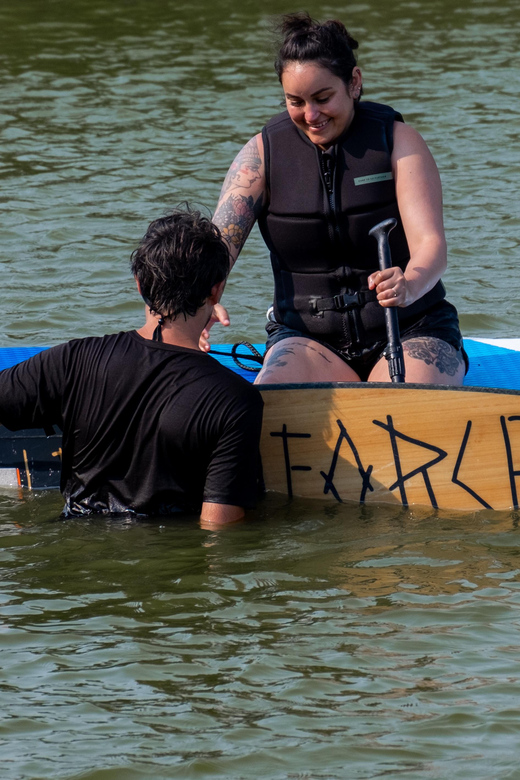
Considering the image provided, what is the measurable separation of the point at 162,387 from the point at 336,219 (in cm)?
115

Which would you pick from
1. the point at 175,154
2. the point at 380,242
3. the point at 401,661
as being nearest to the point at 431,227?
the point at 380,242

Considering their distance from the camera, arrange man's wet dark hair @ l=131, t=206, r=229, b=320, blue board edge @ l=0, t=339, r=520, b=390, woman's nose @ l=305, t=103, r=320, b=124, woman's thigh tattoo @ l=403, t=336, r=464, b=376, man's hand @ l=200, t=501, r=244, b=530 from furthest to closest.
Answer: blue board edge @ l=0, t=339, r=520, b=390 < woman's thigh tattoo @ l=403, t=336, r=464, b=376 < woman's nose @ l=305, t=103, r=320, b=124 < man's hand @ l=200, t=501, r=244, b=530 < man's wet dark hair @ l=131, t=206, r=229, b=320

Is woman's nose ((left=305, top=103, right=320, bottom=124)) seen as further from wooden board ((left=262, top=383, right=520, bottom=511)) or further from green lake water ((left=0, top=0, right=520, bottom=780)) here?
wooden board ((left=262, top=383, right=520, bottom=511))

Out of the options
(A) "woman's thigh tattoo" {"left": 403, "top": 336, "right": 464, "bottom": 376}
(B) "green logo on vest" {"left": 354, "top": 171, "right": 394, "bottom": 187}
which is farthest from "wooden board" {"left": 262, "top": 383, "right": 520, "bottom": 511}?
(B) "green logo on vest" {"left": 354, "top": 171, "right": 394, "bottom": 187}

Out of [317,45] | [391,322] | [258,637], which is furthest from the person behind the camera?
[391,322]

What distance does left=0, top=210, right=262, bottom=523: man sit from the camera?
373cm

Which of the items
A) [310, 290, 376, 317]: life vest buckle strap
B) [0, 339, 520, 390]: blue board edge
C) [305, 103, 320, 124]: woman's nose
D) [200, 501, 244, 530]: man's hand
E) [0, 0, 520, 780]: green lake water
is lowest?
[0, 0, 520, 780]: green lake water

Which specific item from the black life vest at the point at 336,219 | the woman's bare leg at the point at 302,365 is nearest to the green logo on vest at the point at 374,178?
the black life vest at the point at 336,219

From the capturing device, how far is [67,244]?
357 inches

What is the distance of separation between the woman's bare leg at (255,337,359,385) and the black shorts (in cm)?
4

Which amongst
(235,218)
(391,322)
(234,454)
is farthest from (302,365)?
(234,454)

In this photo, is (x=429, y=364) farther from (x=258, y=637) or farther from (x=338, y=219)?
(x=258, y=637)

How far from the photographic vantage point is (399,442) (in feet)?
14.0

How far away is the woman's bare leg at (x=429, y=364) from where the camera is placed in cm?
435
